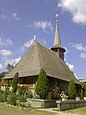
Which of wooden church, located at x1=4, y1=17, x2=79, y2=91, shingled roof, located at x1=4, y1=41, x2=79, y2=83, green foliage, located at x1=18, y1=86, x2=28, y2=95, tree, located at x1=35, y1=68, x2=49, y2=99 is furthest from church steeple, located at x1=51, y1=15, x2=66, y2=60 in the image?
tree, located at x1=35, y1=68, x2=49, y2=99

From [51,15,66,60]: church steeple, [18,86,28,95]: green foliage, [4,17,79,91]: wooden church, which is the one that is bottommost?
[18,86,28,95]: green foliage

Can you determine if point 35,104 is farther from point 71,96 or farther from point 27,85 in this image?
point 71,96

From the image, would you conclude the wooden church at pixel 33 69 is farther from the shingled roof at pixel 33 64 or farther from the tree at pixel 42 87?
the tree at pixel 42 87

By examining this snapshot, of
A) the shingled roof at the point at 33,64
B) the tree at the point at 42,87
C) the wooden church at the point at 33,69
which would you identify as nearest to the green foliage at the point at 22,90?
the wooden church at the point at 33,69

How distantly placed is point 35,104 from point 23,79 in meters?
6.76

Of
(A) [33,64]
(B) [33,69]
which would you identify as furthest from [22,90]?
(A) [33,64]

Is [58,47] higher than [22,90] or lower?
higher

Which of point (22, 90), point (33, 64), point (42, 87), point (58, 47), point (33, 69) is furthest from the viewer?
point (58, 47)

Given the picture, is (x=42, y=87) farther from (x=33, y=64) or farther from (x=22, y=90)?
(x=33, y=64)

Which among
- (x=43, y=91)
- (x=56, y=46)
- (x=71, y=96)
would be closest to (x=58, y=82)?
(x=71, y=96)

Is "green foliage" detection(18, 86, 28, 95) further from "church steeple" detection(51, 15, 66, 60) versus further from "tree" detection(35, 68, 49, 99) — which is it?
"church steeple" detection(51, 15, 66, 60)

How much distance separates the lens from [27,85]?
29.4 meters

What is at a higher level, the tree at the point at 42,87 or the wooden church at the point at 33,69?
the wooden church at the point at 33,69

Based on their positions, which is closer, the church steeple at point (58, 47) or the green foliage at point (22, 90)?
the green foliage at point (22, 90)
